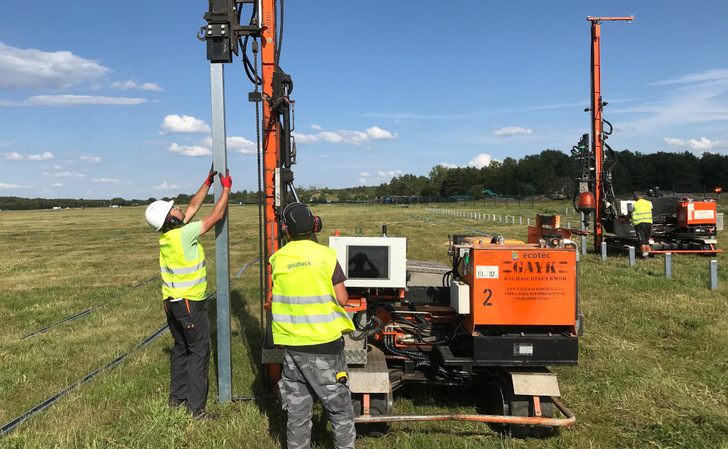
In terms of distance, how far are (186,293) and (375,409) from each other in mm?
2271

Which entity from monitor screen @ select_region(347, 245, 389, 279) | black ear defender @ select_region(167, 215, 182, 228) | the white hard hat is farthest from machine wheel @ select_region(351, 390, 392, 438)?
the white hard hat

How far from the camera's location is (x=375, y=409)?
520cm

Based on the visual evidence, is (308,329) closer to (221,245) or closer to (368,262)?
(368,262)

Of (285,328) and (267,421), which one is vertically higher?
(285,328)

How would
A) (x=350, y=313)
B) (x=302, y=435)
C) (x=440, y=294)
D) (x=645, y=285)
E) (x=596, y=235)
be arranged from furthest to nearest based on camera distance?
(x=596, y=235), (x=645, y=285), (x=440, y=294), (x=350, y=313), (x=302, y=435)

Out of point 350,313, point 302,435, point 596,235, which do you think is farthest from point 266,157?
point 596,235

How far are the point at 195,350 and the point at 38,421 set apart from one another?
1.72m

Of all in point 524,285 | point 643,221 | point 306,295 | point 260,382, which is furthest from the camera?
point 643,221

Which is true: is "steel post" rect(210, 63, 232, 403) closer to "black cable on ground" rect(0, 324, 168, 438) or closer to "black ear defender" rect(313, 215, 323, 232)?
A: "black ear defender" rect(313, 215, 323, 232)

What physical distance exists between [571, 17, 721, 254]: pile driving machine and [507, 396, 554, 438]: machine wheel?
→ 13606mm

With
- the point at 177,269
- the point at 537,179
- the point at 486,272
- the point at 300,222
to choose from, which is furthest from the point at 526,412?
the point at 537,179

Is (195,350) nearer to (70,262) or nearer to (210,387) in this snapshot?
(210,387)

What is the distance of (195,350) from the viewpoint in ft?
17.6

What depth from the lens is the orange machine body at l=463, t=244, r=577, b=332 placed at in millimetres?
5031
